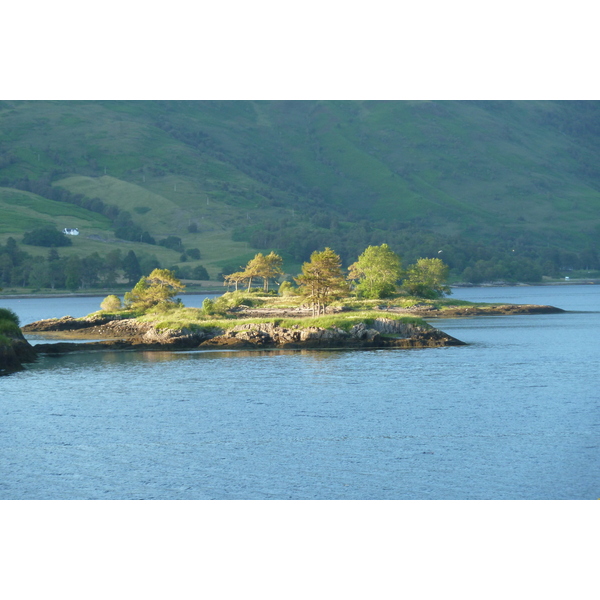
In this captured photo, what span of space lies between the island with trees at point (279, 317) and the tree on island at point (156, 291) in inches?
5.8

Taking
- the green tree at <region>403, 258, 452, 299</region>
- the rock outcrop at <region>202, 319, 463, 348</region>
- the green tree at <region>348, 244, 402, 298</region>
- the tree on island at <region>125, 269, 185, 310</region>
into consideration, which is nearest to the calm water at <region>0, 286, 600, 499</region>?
the rock outcrop at <region>202, 319, 463, 348</region>

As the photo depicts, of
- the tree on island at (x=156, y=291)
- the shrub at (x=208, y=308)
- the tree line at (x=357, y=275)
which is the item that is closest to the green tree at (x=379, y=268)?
the tree line at (x=357, y=275)

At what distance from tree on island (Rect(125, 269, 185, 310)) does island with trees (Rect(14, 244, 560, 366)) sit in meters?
0.15

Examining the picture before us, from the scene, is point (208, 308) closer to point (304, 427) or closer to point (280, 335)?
point (280, 335)

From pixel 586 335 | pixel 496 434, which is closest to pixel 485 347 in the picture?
pixel 586 335

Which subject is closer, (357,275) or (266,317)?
(266,317)

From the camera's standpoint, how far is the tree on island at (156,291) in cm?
10912

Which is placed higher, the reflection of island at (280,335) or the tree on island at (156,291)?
the tree on island at (156,291)

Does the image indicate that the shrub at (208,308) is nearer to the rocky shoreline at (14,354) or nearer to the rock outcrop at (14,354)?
the rocky shoreline at (14,354)

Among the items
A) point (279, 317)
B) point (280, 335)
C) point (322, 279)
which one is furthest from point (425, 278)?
point (280, 335)

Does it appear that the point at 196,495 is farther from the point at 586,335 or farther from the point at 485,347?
the point at 586,335

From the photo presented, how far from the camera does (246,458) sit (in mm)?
40625

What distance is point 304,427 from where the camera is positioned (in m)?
47.8

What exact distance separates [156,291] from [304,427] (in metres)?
65.2
